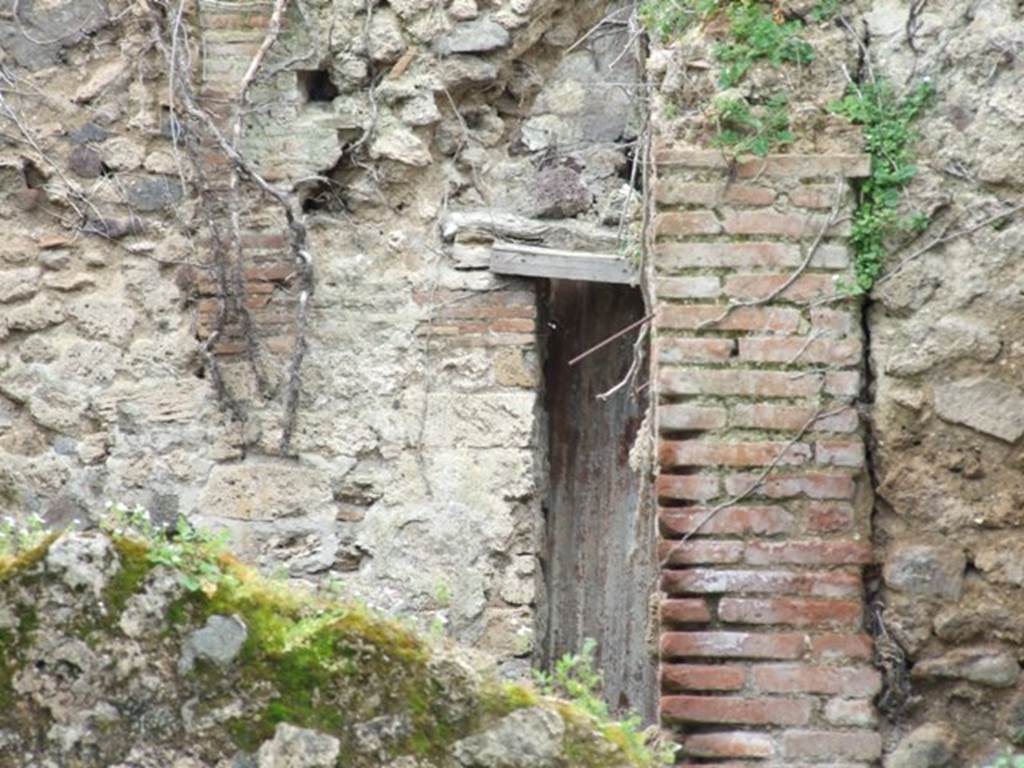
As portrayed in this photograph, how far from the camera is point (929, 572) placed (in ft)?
14.8

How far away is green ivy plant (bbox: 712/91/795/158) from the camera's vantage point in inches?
187

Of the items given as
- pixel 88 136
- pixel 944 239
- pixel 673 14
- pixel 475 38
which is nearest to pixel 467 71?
pixel 475 38

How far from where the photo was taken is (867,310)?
4.69 metres

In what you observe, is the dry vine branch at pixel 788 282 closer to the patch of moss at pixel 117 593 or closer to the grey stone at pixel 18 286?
the patch of moss at pixel 117 593

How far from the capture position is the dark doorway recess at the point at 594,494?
682 cm

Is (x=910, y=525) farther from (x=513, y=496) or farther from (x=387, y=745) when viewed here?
(x=513, y=496)

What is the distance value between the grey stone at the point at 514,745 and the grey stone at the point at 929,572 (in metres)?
1.41

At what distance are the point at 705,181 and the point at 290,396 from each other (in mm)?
2460

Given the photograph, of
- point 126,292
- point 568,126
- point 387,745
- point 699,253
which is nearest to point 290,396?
point 126,292

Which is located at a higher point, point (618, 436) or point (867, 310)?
point (867, 310)

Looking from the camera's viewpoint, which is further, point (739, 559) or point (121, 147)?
point (121, 147)

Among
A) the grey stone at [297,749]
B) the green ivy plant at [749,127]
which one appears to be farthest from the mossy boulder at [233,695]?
the green ivy plant at [749,127]

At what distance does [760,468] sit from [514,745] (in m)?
1.43

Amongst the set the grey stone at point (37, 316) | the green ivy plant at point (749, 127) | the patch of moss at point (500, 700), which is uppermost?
the green ivy plant at point (749, 127)
